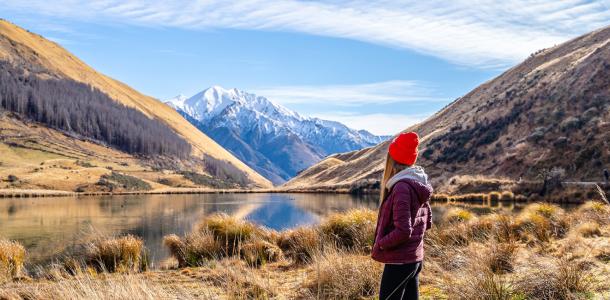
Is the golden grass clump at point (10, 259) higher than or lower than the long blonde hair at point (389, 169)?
lower

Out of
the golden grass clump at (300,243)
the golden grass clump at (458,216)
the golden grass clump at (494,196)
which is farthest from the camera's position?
the golden grass clump at (494,196)

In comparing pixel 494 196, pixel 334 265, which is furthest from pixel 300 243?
pixel 494 196

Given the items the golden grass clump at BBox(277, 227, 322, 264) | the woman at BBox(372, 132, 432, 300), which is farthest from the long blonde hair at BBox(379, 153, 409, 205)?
the golden grass clump at BBox(277, 227, 322, 264)

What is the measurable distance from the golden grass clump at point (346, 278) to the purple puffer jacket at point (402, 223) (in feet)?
7.62

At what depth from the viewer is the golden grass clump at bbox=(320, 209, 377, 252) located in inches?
477

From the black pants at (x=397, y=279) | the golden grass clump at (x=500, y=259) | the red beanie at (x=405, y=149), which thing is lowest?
the golden grass clump at (x=500, y=259)

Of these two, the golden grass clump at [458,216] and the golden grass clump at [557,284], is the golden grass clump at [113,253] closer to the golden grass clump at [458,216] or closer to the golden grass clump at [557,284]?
the golden grass clump at [557,284]

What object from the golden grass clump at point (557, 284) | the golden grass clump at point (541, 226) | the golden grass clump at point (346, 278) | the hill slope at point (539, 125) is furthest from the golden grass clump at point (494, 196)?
the golden grass clump at point (557, 284)

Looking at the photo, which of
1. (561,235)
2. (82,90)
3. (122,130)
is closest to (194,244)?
(561,235)

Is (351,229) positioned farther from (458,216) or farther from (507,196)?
(507,196)

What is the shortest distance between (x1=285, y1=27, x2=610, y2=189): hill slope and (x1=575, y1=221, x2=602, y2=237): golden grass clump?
136 feet

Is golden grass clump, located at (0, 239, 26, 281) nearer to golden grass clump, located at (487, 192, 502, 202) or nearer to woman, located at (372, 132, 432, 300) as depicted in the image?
woman, located at (372, 132, 432, 300)

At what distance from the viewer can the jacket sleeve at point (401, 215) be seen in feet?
16.6

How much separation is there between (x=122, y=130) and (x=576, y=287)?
613ft
